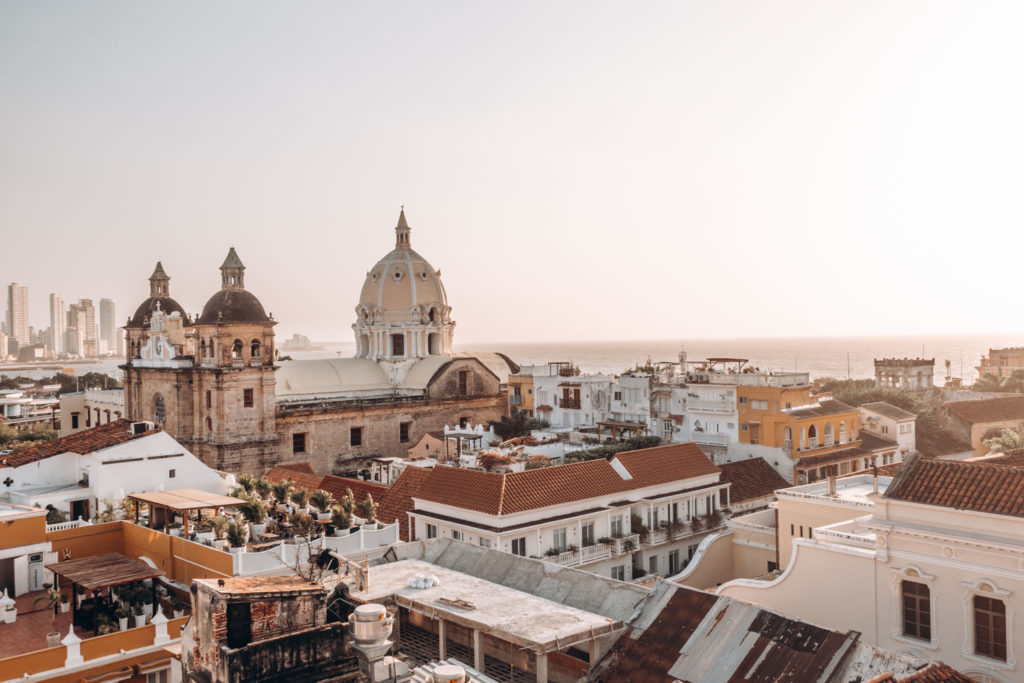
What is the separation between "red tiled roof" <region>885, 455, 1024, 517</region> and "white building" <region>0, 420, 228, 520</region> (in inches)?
741

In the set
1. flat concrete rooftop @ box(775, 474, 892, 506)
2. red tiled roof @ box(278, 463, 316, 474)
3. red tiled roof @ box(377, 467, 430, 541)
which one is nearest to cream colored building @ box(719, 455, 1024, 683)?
flat concrete rooftop @ box(775, 474, 892, 506)

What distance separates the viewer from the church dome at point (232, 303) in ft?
163

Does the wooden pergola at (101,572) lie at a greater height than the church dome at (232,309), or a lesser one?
lesser

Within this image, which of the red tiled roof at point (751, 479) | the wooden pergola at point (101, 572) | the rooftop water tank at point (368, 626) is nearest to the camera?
the rooftop water tank at point (368, 626)

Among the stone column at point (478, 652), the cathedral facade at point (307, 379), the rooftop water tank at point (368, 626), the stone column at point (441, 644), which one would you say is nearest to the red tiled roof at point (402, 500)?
the stone column at point (441, 644)

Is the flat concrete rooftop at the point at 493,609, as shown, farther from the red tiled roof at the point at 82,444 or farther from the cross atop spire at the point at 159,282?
the cross atop spire at the point at 159,282

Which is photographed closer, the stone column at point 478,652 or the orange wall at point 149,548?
the stone column at point 478,652

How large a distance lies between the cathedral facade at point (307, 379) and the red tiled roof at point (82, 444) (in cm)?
2133

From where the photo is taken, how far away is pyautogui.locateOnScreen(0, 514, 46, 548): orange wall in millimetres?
20172

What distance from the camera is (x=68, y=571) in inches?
752

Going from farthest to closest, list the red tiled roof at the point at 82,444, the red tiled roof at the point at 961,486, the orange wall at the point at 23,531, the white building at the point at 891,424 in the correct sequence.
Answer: the white building at the point at 891,424
the red tiled roof at the point at 82,444
the orange wall at the point at 23,531
the red tiled roof at the point at 961,486

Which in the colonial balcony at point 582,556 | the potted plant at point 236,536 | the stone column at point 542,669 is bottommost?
the colonial balcony at point 582,556

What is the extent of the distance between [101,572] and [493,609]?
8.70 metres

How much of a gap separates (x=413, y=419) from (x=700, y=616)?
41.7m
